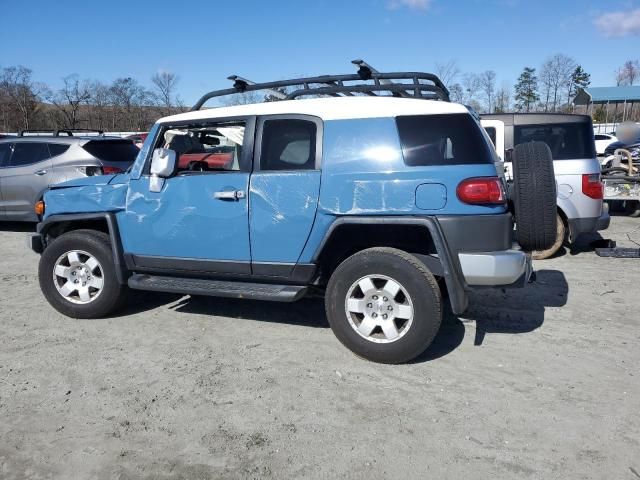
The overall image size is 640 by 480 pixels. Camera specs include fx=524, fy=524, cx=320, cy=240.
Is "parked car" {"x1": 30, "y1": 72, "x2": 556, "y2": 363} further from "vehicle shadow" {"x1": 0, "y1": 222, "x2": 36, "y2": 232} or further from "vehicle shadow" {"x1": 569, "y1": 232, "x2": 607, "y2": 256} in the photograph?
"vehicle shadow" {"x1": 0, "y1": 222, "x2": 36, "y2": 232}

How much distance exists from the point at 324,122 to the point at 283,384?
76.7 inches

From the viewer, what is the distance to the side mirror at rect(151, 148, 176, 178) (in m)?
4.35

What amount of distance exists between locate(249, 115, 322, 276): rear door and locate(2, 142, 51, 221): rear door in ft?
21.5

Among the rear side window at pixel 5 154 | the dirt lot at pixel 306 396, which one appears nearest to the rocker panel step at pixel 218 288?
the dirt lot at pixel 306 396

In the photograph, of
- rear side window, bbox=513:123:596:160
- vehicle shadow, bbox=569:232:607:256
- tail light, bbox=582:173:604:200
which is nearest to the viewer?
tail light, bbox=582:173:604:200

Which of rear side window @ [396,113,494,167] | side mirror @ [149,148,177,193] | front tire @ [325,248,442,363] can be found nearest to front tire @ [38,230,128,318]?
side mirror @ [149,148,177,193]

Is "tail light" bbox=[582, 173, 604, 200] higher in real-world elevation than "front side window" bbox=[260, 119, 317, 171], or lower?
lower

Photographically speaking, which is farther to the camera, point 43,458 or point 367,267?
point 367,267

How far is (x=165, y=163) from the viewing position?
4.35 m

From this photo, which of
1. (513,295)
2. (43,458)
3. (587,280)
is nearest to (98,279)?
(43,458)

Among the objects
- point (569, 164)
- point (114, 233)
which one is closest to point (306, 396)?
point (114, 233)

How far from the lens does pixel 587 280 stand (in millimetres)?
6148

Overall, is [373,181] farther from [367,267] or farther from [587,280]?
[587,280]

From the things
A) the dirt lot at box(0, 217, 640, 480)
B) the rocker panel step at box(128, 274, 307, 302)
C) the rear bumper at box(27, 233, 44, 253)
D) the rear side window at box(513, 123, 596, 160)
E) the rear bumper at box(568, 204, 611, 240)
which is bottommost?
the dirt lot at box(0, 217, 640, 480)
